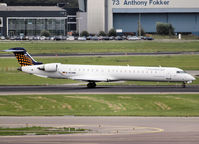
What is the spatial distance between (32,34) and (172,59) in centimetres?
10145

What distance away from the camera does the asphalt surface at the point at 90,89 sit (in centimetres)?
5194

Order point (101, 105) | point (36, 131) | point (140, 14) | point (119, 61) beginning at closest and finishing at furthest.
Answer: point (36, 131), point (101, 105), point (119, 61), point (140, 14)

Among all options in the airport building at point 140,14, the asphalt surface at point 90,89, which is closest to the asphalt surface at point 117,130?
the asphalt surface at point 90,89

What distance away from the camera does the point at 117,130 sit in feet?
106

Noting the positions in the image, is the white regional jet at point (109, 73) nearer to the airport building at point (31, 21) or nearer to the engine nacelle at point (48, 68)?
the engine nacelle at point (48, 68)

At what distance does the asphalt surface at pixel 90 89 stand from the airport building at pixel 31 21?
125969 mm

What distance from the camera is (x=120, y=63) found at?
277ft

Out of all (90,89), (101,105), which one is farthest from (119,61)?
(101,105)

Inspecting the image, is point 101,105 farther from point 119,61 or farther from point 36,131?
point 119,61

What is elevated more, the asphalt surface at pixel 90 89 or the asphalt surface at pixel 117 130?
the asphalt surface at pixel 90 89

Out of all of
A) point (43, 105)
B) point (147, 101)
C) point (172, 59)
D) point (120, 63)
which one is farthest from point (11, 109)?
point (172, 59)

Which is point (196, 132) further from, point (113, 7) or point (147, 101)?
point (113, 7)

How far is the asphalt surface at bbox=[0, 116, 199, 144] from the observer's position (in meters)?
28.8

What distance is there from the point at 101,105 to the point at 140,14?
145572 millimetres
